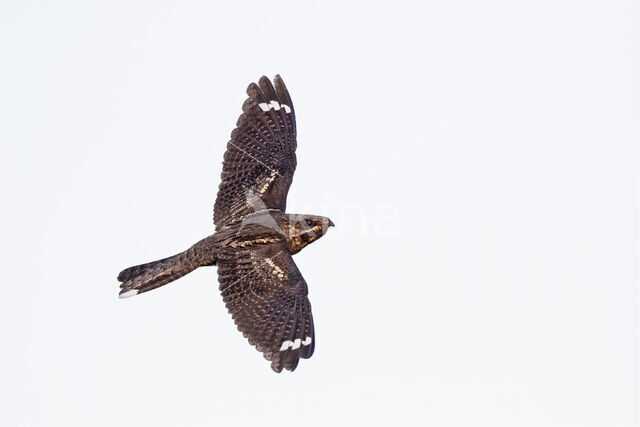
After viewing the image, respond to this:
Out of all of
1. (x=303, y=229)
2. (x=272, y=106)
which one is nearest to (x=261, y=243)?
(x=303, y=229)

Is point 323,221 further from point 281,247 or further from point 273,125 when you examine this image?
point 273,125

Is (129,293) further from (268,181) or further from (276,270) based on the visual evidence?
(268,181)

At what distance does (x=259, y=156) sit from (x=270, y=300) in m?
2.51

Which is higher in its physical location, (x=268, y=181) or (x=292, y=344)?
(x=268, y=181)

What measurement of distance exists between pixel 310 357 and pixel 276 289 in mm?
936

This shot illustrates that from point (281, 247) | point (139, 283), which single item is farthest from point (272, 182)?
point (139, 283)

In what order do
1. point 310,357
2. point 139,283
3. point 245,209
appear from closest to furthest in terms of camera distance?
1. point 310,357
2. point 139,283
3. point 245,209

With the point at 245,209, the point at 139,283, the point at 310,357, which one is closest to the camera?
the point at 310,357

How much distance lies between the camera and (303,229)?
12.5 metres

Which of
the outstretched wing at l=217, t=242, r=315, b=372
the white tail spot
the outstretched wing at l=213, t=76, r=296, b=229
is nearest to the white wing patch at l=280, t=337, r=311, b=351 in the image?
the outstretched wing at l=217, t=242, r=315, b=372

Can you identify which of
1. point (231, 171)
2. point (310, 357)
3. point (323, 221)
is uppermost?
point (231, 171)

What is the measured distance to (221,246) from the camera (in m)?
12.1

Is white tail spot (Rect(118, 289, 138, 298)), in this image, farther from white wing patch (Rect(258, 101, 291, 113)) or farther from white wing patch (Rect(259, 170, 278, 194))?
white wing patch (Rect(258, 101, 291, 113))

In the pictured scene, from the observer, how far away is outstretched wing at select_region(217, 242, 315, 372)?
11.3 m
